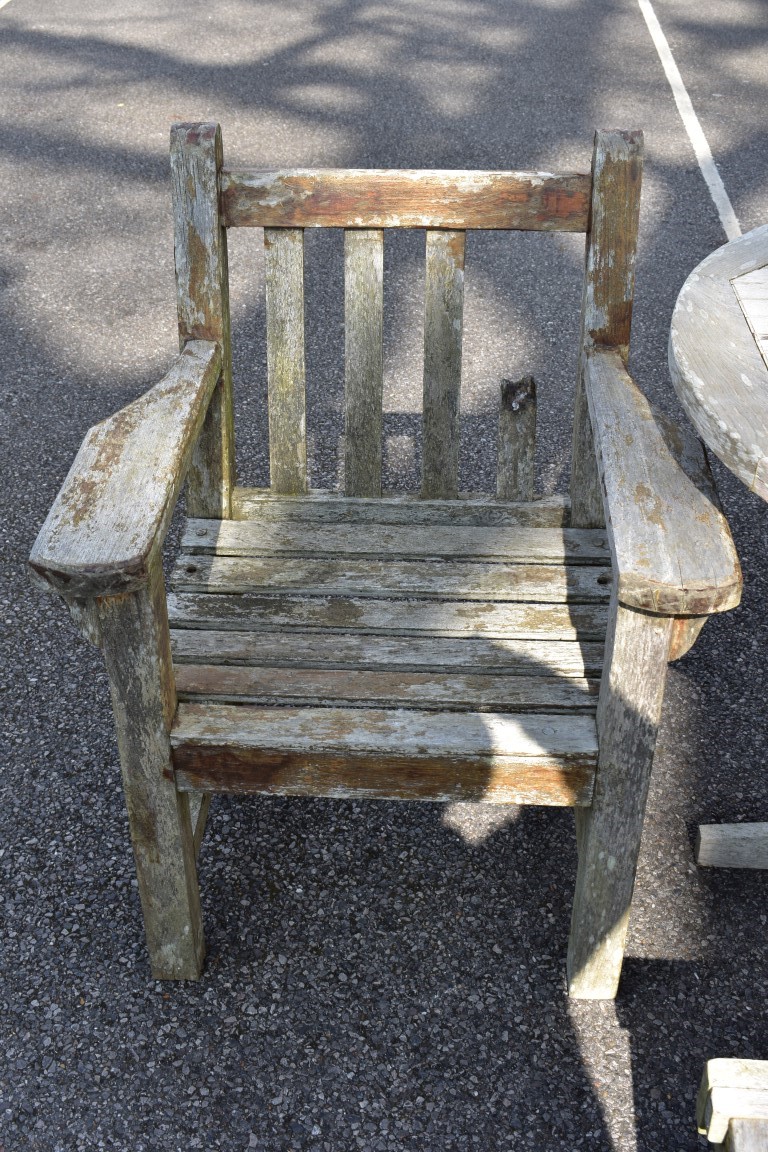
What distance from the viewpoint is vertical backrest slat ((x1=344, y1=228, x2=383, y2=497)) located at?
2.02 m

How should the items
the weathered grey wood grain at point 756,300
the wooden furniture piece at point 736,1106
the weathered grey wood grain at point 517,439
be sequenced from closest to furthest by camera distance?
the wooden furniture piece at point 736,1106, the weathered grey wood grain at point 756,300, the weathered grey wood grain at point 517,439

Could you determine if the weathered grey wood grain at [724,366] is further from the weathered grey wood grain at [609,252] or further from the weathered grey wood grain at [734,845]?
the weathered grey wood grain at [734,845]

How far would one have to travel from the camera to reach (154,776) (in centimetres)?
163

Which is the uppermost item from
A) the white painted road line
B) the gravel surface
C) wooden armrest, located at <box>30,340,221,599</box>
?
wooden armrest, located at <box>30,340,221,599</box>

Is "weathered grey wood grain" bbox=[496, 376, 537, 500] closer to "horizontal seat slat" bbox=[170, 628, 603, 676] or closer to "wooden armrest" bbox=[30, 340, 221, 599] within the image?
"horizontal seat slat" bbox=[170, 628, 603, 676]

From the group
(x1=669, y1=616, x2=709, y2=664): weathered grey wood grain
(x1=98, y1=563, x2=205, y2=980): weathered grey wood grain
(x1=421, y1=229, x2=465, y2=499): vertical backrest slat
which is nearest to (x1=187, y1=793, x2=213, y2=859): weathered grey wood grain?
(x1=98, y1=563, x2=205, y2=980): weathered grey wood grain

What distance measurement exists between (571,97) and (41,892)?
5.67 metres

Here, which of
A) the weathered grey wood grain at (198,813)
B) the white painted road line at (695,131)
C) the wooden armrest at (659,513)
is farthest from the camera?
the white painted road line at (695,131)

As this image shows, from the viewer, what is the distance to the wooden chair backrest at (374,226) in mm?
1912

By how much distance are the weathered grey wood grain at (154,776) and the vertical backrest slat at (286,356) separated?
2.25 ft

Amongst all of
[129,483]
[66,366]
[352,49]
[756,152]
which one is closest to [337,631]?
[129,483]

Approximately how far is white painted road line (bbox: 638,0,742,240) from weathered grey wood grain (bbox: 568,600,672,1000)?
350 centimetres

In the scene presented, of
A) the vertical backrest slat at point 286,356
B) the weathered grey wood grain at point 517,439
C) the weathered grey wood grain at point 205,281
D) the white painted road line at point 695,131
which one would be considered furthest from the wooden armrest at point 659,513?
the white painted road line at point 695,131

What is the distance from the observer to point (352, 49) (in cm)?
720
